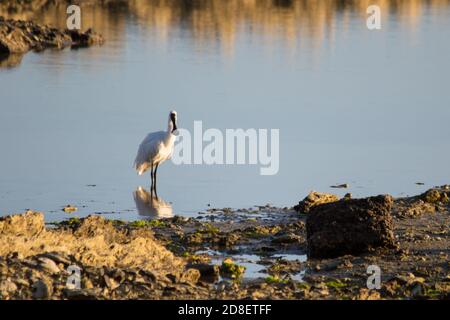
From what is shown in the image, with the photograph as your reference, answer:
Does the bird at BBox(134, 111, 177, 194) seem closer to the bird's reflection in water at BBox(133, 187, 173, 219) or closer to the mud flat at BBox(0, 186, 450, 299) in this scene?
the bird's reflection in water at BBox(133, 187, 173, 219)

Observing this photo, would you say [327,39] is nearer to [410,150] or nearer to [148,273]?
[410,150]

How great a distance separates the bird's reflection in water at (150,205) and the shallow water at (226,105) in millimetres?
135

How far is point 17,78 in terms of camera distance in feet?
118

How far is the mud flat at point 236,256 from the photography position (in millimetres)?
12508

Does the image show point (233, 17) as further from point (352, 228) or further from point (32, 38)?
point (352, 228)

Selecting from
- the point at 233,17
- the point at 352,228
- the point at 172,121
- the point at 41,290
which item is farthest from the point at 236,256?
the point at 233,17

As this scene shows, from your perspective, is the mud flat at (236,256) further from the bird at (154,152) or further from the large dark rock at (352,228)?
the bird at (154,152)

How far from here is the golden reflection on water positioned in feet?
159

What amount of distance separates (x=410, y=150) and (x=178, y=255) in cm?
1117

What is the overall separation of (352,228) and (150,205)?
572 cm

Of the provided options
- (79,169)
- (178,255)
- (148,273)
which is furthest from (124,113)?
(148,273)

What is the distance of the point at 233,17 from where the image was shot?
2148 inches

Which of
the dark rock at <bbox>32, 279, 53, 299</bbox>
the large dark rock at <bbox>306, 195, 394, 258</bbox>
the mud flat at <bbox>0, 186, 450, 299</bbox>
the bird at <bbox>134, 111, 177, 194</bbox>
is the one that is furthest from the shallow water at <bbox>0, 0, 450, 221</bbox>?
the dark rock at <bbox>32, 279, 53, 299</bbox>

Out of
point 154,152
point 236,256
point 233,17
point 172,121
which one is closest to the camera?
point 236,256
